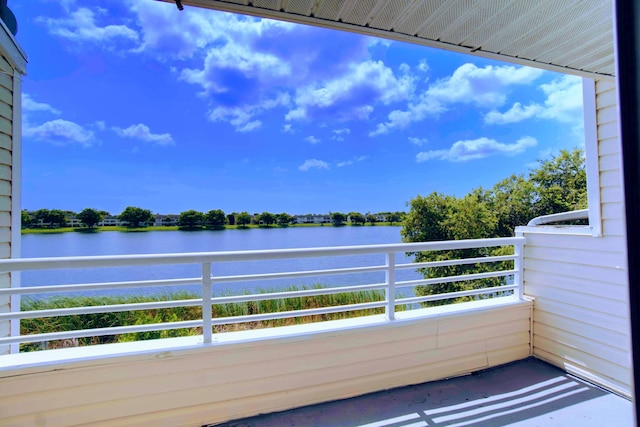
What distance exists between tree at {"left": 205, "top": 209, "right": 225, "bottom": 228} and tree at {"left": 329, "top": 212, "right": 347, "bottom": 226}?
7.64 ft

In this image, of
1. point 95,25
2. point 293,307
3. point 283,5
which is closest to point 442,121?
point 293,307

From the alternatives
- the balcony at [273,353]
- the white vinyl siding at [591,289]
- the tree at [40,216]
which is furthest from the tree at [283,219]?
the white vinyl siding at [591,289]

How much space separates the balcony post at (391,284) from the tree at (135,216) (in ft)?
14.9

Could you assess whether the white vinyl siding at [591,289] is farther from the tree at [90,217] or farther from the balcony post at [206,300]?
the tree at [90,217]

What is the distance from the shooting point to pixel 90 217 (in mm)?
4910

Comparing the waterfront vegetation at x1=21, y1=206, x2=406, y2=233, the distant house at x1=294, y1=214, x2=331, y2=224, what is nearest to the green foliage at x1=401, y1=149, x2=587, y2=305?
→ the waterfront vegetation at x1=21, y1=206, x2=406, y2=233

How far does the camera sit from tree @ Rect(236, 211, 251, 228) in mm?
6408

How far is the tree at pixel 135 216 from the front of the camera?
514 centimetres

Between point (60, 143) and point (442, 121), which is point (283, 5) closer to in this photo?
Answer: point (60, 143)

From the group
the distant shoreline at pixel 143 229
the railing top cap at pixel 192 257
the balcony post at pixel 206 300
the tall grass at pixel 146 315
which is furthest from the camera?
the tall grass at pixel 146 315

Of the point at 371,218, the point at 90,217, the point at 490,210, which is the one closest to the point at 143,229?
the point at 90,217

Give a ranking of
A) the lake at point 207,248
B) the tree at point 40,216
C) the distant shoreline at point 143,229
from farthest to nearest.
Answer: the distant shoreline at point 143,229
the tree at point 40,216
the lake at point 207,248

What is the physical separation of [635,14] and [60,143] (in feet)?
26.3

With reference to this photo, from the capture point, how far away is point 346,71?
33.3 ft
